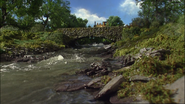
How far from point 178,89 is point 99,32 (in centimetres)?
2178

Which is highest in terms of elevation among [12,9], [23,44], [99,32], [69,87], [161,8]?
[161,8]

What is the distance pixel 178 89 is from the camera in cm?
332

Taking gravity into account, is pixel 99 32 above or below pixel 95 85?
above

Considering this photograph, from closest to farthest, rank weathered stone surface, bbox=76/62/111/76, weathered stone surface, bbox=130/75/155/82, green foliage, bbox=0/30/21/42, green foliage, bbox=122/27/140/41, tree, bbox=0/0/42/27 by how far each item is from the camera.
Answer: weathered stone surface, bbox=130/75/155/82, weathered stone surface, bbox=76/62/111/76, tree, bbox=0/0/42/27, green foliage, bbox=0/30/21/42, green foliage, bbox=122/27/140/41

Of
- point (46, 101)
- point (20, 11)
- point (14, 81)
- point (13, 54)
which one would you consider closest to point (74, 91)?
point (46, 101)

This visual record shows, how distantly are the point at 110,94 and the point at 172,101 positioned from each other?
1.77 m

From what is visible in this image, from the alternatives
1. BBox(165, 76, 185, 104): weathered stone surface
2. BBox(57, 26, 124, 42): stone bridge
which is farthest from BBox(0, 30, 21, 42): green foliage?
BBox(165, 76, 185, 104): weathered stone surface

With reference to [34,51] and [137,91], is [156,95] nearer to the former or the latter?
[137,91]

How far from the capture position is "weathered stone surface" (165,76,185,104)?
2.97 meters

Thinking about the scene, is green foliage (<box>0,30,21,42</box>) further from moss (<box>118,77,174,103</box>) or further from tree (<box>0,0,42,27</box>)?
moss (<box>118,77,174,103</box>)

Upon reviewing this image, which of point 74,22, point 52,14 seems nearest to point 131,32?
point 52,14

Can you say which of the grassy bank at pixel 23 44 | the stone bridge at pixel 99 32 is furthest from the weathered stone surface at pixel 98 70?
the stone bridge at pixel 99 32

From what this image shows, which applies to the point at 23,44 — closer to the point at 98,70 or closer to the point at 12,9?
the point at 12,9

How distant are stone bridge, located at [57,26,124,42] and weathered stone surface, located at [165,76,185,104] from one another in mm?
20544
